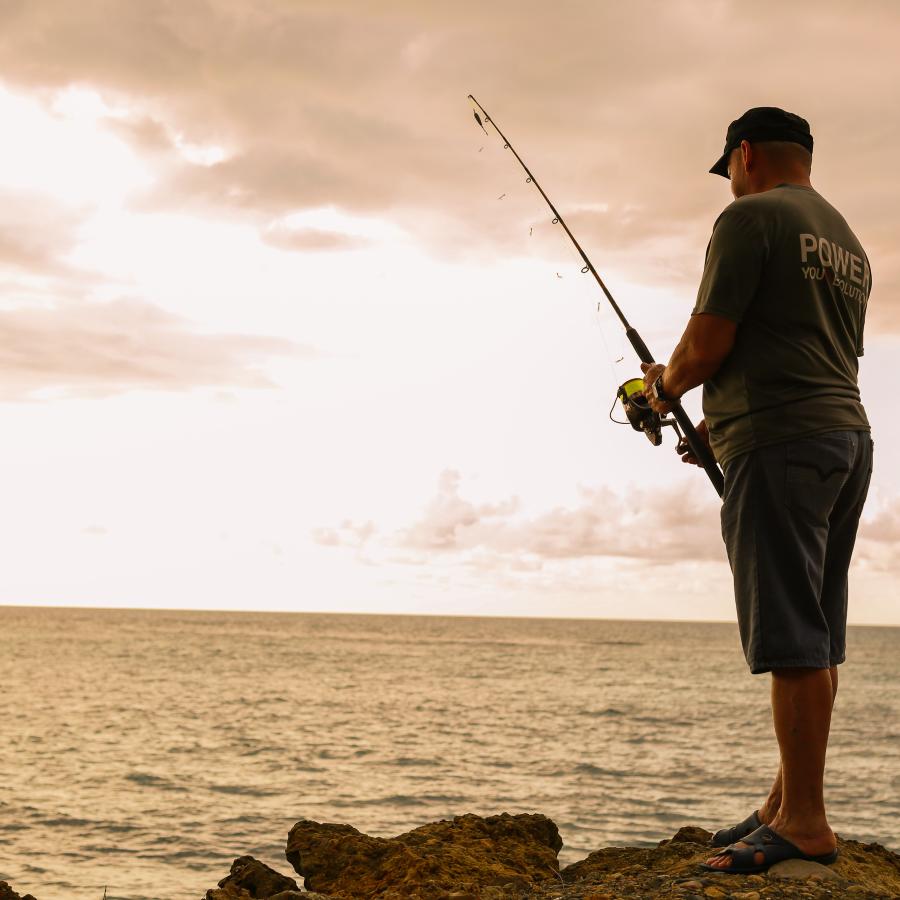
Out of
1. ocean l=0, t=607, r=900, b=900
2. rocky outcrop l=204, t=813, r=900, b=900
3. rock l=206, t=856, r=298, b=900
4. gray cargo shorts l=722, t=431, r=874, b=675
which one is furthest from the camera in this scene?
ocean l=0, t=607, r=900, b=900

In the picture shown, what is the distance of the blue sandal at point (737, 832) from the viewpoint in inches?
159

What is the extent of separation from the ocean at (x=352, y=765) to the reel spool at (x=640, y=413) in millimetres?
9121

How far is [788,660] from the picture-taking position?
341 cm

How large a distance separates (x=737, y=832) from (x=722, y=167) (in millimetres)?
2628

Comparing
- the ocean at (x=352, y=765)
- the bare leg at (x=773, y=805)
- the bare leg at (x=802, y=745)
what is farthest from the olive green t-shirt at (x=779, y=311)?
the ocean at (x=352, y=765)

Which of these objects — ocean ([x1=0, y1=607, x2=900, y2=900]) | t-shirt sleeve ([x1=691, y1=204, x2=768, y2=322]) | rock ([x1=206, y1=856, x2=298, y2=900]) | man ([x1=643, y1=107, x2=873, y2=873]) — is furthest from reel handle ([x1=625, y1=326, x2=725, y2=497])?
ocean ([x1=0, y1=607, x2=900, y2=900])

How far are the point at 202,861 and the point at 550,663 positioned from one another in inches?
2215

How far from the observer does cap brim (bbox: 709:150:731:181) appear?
3920 mm

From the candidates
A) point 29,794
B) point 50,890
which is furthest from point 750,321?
point 29,794

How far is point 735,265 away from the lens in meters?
3.46

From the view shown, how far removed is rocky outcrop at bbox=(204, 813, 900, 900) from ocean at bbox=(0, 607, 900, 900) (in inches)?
276

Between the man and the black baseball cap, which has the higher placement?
the black baseball cap

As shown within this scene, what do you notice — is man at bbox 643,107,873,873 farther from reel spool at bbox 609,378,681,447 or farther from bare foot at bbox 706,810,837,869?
reel spool at bbox 609,378,681,447

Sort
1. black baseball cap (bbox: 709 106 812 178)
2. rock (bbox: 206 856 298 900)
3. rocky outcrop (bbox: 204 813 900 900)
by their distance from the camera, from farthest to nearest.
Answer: rock (bbox: 206 856 298 900), black baseball cap (bbox: 709 106 812 178), rocky outcrop (bbox: 204 813 900 900)
